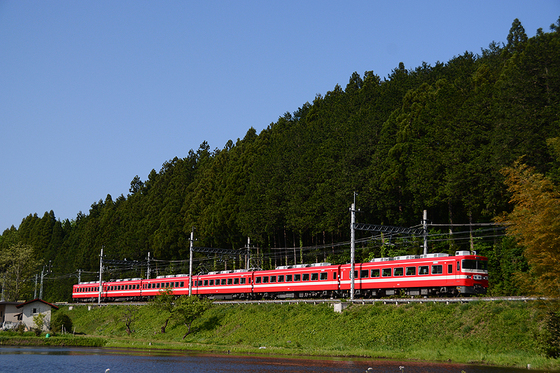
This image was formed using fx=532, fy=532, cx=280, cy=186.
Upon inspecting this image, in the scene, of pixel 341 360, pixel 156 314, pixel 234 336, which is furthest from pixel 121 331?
pixel 341 360

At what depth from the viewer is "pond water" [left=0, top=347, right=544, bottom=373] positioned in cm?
2245

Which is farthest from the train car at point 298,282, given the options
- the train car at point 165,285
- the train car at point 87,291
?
the train car at point 87,291

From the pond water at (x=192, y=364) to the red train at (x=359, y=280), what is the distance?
9647 mm

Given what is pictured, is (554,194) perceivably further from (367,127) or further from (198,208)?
(198,208)

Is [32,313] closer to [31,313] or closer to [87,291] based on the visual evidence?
[31,313]

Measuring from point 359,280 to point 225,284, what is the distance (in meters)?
16.6

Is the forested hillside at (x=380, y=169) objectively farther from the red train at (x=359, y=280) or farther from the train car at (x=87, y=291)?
the train car at (x=87, y=291)

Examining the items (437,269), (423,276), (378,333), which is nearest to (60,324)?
(378,333)

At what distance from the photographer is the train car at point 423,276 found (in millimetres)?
32094

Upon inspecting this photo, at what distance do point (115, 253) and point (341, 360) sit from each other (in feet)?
226

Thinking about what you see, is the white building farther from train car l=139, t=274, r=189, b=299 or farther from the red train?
the red train

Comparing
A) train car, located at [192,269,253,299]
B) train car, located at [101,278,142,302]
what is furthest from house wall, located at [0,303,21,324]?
train car, located at [192,269,253,299]

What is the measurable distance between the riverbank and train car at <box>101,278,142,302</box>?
18.7m

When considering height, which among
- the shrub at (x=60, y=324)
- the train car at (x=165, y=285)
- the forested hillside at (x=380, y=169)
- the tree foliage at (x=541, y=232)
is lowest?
the shrub at (x=60, y=324)
